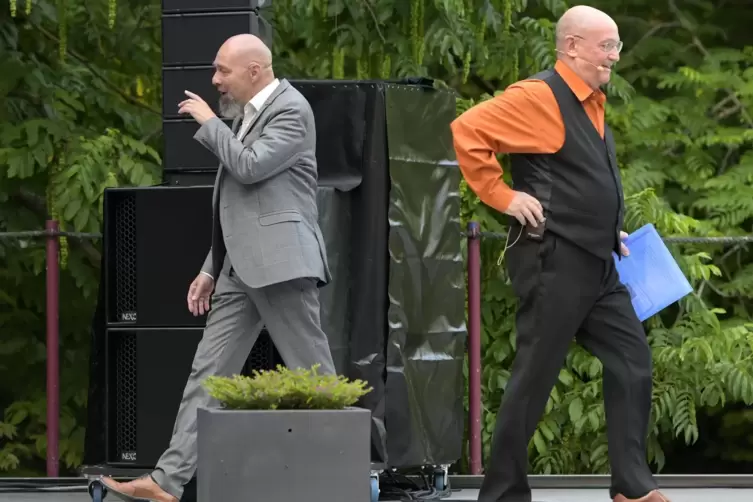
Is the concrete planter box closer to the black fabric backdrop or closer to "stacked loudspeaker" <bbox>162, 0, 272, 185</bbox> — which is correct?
the black fabric backdrop

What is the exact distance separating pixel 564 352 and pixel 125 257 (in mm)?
1940

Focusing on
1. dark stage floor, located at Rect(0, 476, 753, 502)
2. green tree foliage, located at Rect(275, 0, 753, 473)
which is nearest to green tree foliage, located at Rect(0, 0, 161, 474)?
green tree foliage, located at Rect(275, 0, 753, 473)

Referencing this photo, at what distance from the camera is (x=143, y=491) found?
19.5 feet

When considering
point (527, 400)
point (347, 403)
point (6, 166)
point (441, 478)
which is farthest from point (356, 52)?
point (347, 403)

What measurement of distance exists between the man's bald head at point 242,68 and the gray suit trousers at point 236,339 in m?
0.66

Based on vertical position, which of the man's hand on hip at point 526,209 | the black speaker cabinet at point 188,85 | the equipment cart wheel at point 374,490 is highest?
the black speaker cabinet at point 188,85

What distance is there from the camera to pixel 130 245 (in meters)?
6.62

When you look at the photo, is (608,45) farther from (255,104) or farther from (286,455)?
(286,455)

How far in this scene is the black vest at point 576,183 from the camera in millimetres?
5773

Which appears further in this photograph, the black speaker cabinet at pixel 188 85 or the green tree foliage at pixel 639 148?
the green tree foliage at pixel 639 148

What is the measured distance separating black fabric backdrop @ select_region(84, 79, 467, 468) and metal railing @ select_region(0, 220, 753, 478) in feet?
3.49

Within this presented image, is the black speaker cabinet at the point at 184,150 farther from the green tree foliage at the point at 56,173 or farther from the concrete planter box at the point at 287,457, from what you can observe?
the concrete planter box at the point at 287,457

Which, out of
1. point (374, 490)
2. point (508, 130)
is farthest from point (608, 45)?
point (374, 490)

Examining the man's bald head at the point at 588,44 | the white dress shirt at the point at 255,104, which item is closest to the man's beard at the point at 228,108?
the white dress shirt at the point at 255,104
